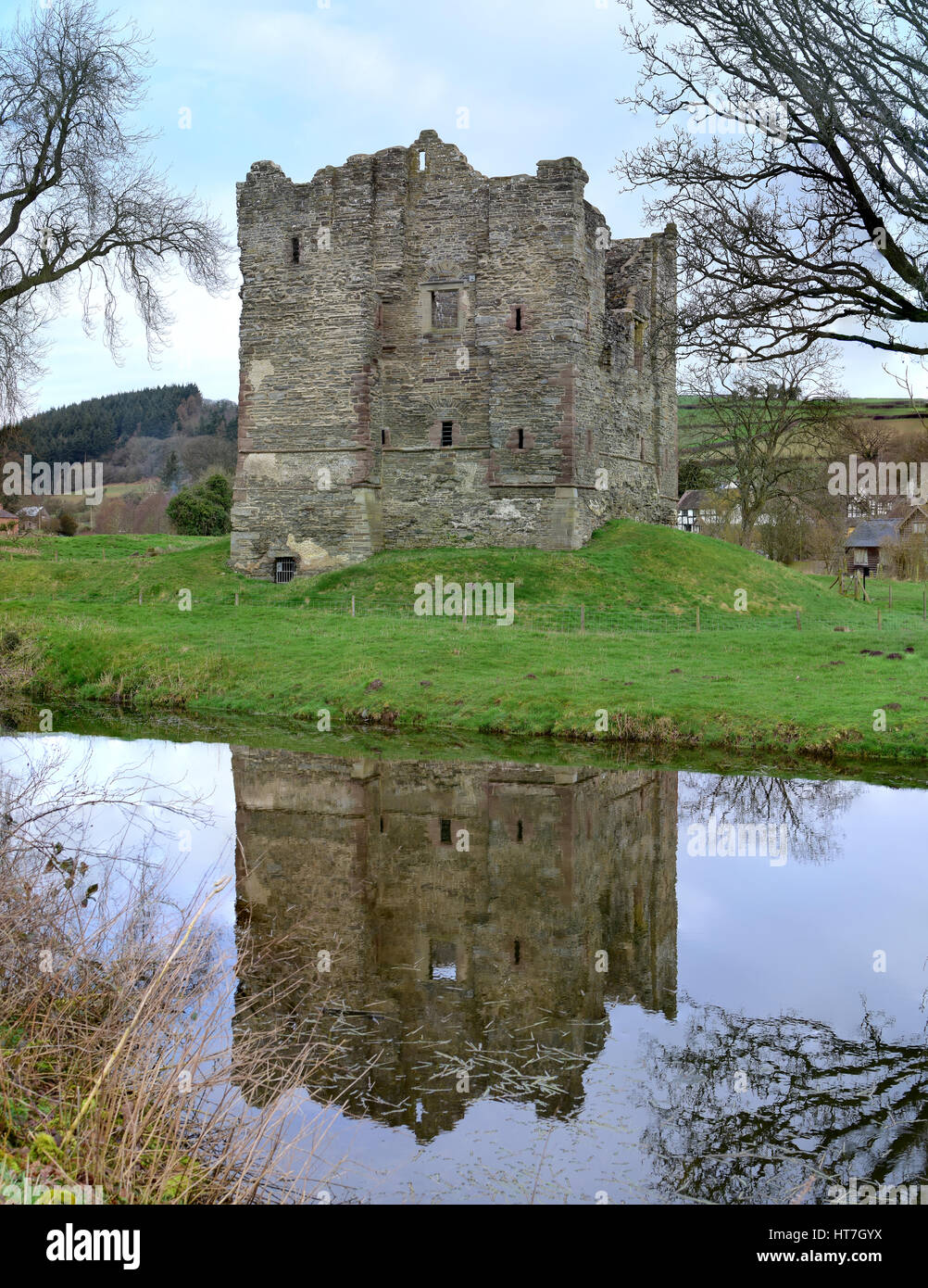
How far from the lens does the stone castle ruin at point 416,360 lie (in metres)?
33.2

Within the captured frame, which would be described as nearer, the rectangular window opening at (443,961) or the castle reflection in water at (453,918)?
the castle reflection in water at (453,918)

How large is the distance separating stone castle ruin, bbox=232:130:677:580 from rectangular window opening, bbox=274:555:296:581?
0.13ft

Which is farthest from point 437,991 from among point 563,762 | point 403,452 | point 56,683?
point 403,452

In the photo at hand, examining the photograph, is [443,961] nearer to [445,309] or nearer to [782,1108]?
[782,1108]

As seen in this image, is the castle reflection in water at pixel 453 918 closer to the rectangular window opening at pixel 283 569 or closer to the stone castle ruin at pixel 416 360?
the stone castle ruin at pixel 416 360

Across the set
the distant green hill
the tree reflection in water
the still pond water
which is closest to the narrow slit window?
the still pond water

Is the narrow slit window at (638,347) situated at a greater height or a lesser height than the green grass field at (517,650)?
greater

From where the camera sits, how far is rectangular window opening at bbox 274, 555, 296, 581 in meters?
35.1

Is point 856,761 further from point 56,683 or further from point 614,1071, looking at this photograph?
point 56,683

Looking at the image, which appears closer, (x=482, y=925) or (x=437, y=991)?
A: (x=437, y=991)

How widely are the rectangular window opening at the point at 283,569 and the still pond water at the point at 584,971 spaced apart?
19.0 meters

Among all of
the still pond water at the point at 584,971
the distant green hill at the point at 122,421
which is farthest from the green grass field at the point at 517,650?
the distant green hill at the point at 122,421

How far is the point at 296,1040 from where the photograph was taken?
7.53 meters
